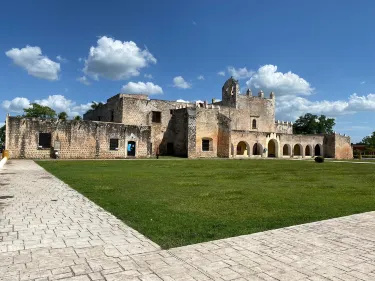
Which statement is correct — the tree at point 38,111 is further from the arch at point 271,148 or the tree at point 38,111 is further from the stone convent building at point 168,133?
the arch at point 271,148

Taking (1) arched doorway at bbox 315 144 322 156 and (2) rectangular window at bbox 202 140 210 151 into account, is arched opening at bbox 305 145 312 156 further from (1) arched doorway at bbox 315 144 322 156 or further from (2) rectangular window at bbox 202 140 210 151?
(2) rectangular window at bbox 202 140 210 151

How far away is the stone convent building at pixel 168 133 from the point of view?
27.3 meters

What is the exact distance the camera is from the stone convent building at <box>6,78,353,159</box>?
1077 inches

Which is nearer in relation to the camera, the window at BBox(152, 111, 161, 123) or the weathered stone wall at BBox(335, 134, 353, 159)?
the window at BBox(152, 111, 161, 123)

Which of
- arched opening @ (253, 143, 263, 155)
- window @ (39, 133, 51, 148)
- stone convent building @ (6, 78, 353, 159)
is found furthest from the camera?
arched opening @ (253, 143, 263, 155)

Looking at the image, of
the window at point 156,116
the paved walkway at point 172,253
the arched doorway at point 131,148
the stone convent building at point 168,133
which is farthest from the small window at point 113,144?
the paved walkway at point 172,253

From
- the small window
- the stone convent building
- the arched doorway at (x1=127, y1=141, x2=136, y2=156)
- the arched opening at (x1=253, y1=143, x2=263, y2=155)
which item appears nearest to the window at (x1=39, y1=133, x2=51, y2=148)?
the stone convent building

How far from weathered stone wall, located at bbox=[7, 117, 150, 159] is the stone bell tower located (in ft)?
57.6

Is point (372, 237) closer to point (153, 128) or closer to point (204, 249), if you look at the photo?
point (204, 249)

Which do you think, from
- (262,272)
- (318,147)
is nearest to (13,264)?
(262,272)

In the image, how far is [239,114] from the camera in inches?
1801

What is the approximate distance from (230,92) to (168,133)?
13634 mm

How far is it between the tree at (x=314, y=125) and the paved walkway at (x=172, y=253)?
65591 millimetres

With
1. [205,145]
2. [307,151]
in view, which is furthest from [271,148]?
[205,145]
